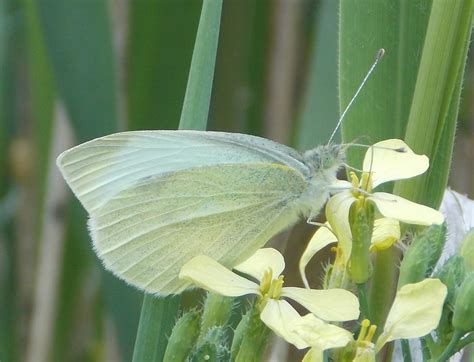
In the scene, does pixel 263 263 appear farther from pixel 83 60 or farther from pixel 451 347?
pixel 83 60

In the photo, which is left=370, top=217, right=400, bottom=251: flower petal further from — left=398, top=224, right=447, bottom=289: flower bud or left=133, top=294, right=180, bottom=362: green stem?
left=133, top=294, right=180, bottom=362: green stem

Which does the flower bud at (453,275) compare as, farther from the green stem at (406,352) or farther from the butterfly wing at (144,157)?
the butterfly wing at (144,157)

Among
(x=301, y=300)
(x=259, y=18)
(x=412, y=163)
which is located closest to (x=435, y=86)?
(x=412, y=163)

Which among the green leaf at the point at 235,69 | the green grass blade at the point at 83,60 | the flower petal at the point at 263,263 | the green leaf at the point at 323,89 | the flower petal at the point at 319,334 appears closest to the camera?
the flower petal at the point at 319,334

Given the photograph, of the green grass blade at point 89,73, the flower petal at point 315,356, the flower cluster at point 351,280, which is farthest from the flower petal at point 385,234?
the green grass blade at point 89,73

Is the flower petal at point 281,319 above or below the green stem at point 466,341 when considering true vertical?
above

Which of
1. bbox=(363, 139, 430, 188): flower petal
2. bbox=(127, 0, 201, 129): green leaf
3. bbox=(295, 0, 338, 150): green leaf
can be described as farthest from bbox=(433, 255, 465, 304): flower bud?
bbox=(127, 0, 201, 129): green leaf

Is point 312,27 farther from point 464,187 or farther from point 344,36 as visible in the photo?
point 344,36
